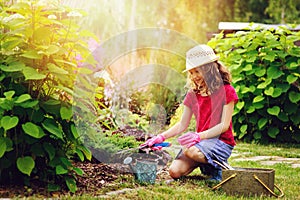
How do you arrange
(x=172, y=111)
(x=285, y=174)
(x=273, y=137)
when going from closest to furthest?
(x=285, y=174) < (x=273, y=137) < (x=172, y=111)

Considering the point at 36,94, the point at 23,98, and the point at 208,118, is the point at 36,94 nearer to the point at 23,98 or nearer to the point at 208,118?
the point at 23,98

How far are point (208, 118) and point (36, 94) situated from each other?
A: 132 cm

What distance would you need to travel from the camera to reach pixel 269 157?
16.0 ft

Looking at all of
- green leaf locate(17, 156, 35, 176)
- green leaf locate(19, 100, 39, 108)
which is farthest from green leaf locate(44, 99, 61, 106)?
green leaf locate(17, 156, 35, 176)

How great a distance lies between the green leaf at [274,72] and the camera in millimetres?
5781

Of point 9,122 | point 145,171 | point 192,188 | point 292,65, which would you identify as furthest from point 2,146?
point 292,65

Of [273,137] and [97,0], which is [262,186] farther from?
[97,0]


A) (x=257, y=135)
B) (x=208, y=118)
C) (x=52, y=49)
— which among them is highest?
(x=52, y=49)

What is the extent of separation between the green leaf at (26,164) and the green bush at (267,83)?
12.0 ft

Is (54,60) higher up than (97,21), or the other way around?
(54,60)

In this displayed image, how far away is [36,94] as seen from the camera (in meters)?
2.91

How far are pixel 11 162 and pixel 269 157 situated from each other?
2819 millimetres

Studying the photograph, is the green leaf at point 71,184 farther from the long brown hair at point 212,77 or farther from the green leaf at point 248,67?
the green leaf at point 248,67

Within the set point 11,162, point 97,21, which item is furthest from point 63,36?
point 97,21
